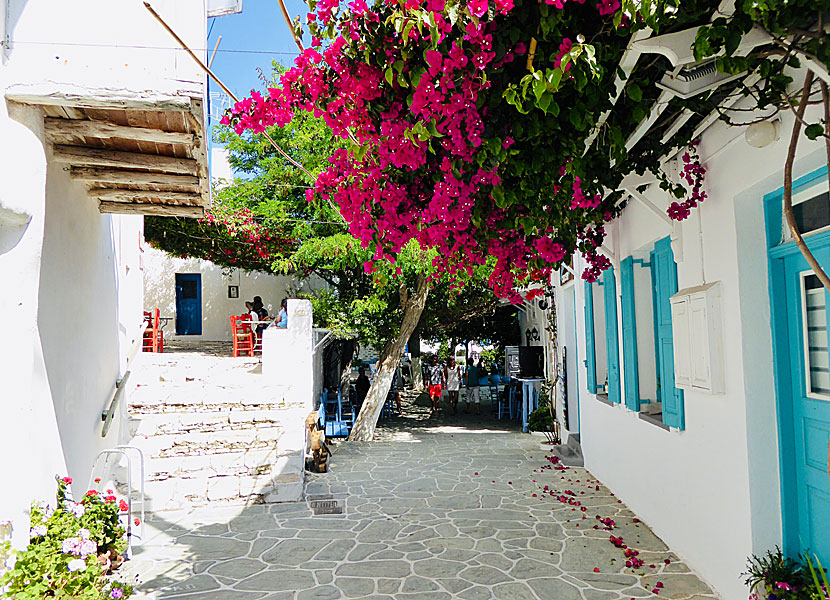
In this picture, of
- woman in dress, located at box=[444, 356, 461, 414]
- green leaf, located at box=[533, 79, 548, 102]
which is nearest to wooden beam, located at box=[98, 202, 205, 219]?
green leaf, located at box=[533, 79, 548, 102]

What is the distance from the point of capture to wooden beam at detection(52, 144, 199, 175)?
4059 mm

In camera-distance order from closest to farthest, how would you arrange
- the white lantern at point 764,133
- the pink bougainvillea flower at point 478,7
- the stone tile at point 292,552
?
the pink bougainvillea flower at point 478,7, the white lantern at point 764,133, the stone tile at point 292,552

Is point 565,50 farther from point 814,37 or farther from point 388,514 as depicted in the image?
point 388,514

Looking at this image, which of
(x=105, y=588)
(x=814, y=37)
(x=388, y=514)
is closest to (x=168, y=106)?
(x=105, y=588)

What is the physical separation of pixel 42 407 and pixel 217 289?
45.7ft

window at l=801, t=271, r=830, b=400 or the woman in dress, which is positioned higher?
window at l=801, t=271, r=830, b=400

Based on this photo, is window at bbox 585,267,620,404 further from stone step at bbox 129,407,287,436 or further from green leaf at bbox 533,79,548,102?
green leaf at bbox 533,79,548,102

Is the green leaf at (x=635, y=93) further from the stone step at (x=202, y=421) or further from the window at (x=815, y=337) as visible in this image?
the stone step at (x=202, y=421)

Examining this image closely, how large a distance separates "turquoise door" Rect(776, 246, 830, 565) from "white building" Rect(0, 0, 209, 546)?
3699 mm

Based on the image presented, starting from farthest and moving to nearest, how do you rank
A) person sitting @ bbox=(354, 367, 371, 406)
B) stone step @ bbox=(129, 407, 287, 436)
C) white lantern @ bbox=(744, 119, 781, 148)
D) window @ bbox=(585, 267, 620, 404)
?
1. person sitting @ bbox=(354, 367, 371, 406)
2. stone step @ bbox=(129, 407, 287, 436)
3. window @ bbox=(585, 267, 620, 404)
4. white lantern @ bbox=(744, 119, 781, 148)

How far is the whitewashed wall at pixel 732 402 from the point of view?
3.60 metres

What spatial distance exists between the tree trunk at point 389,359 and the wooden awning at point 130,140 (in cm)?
760

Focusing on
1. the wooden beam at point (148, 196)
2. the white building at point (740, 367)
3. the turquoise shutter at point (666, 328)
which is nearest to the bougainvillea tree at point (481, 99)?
the white building at point (740, 367)

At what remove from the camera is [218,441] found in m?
7.84
